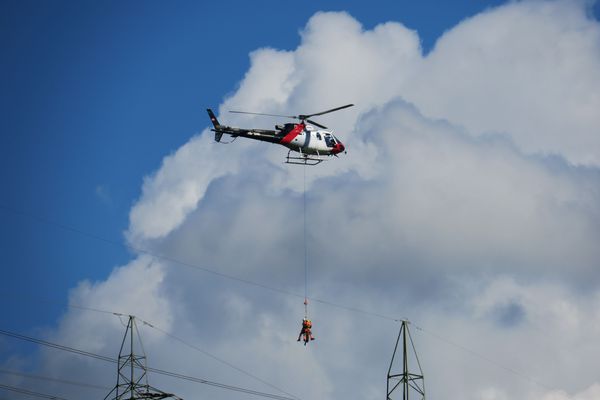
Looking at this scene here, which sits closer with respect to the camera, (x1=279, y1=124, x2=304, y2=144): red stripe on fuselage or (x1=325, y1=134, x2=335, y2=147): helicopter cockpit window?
(x1=279, y1=124, x2=304, y2=144): red stripe on fuselage

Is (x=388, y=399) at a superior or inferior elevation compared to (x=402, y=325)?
inferior

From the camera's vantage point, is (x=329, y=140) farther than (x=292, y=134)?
Yes

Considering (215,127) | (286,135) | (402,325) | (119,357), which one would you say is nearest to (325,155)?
(286,135)

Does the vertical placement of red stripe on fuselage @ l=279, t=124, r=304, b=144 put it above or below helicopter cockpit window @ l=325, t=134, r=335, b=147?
below

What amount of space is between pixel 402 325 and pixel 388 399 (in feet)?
27.8

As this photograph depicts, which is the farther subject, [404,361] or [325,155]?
[325,155]

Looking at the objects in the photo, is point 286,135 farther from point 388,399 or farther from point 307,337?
point 388,399

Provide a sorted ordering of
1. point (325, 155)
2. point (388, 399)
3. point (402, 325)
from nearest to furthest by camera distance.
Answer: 1. point (388, 399)
2. point (402, 325)
3. point (325, 155)

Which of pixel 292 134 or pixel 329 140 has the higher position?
pixel 329 140

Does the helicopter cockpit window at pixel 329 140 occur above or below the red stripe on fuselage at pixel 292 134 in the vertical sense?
above

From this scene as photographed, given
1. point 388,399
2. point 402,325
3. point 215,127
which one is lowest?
point 388,399

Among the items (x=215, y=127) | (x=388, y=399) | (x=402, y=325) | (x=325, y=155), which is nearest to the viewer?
(x=388, y=399)

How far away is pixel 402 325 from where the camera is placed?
93625 mm

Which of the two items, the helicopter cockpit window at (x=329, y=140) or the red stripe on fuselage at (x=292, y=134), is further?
the helicopter cockpit window at (x=329, y=140)
